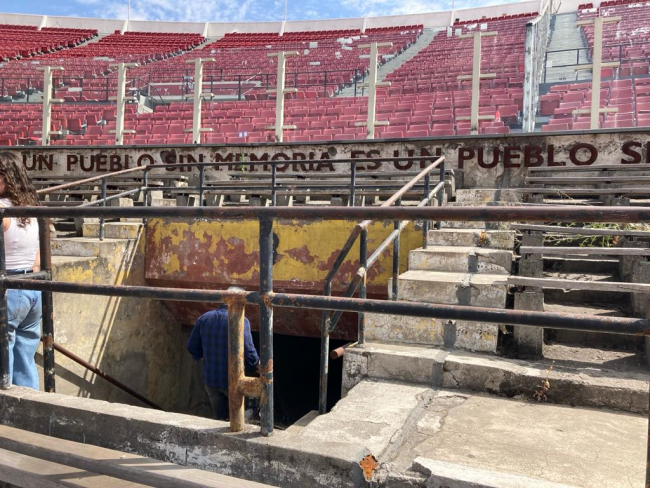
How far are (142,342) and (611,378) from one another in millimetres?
5376

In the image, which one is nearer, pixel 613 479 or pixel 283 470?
pixel 283 470

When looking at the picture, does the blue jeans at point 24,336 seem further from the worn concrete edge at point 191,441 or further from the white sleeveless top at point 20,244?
the worn concrete edge at point 191,441

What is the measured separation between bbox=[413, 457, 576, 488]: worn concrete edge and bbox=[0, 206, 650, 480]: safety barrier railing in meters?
0.54

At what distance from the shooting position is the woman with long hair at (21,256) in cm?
260

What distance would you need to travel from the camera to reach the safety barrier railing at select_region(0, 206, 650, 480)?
50.3 inches

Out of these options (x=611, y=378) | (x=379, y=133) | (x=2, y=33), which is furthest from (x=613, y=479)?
→ (x=2, y=33)

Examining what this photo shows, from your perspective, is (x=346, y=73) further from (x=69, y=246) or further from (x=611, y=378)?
(x=611, y=378)

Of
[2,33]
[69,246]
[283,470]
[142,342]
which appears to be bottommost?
[142,342]

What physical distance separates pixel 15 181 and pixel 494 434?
269cm

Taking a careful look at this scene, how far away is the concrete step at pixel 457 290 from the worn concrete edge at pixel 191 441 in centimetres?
215

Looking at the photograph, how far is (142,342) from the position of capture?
653 centimetres

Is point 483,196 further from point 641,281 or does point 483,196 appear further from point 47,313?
point 47,313

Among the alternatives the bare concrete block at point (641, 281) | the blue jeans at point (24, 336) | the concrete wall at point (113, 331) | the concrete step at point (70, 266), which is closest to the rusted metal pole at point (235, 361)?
the blue jeans at point (24, 336)

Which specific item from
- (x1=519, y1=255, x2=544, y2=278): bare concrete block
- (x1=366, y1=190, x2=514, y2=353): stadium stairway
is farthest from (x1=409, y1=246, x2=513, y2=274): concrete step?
(x1=519, y1=255, x2=544, y2=278): bare concrete block
